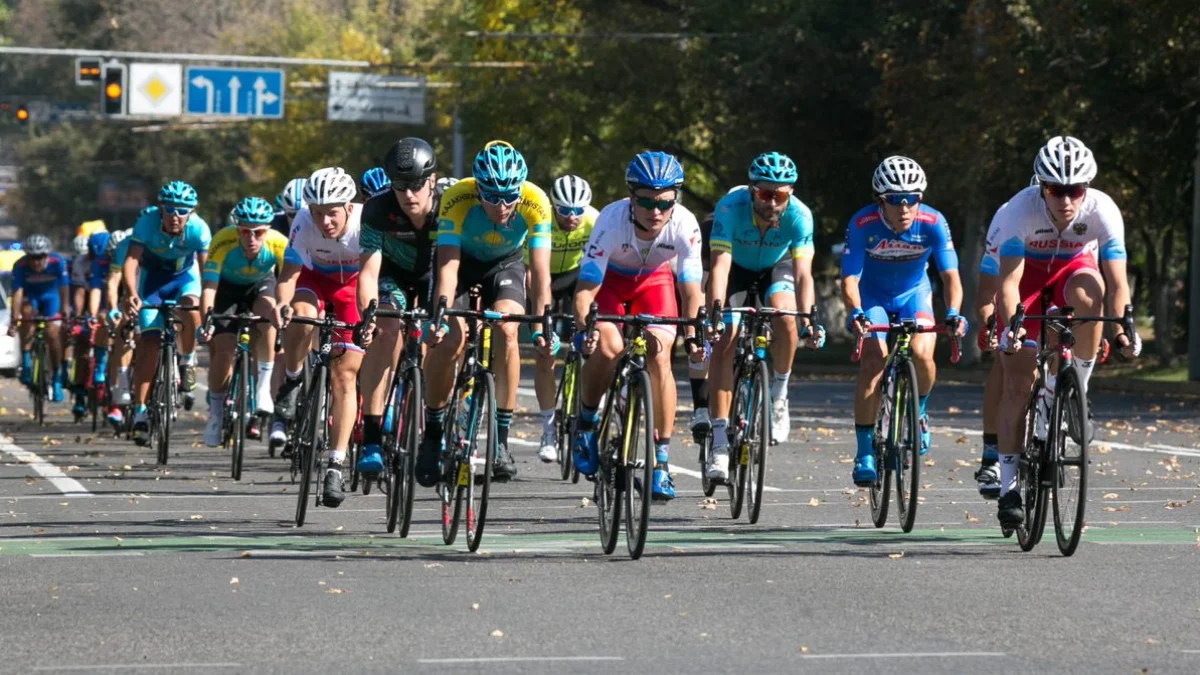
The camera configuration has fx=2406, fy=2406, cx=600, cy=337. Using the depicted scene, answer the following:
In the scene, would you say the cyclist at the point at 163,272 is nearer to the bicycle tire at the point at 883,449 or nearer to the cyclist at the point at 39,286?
the bicycle tire at the point at 883,449

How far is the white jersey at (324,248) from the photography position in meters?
13.6

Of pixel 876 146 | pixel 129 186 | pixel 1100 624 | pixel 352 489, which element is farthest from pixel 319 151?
pixel 1100 624

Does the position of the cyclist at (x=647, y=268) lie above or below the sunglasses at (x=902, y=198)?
below

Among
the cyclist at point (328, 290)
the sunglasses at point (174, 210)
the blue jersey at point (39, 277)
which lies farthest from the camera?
the blue jersey at point (39, 277)

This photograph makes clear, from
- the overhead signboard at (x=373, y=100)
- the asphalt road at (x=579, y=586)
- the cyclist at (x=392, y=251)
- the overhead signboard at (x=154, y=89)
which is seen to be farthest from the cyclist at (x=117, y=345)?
the overhead signboard at (x=373, y=100)

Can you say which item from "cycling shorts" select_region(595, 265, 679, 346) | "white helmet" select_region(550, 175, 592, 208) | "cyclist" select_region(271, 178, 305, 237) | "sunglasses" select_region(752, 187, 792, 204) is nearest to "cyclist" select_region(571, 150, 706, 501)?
"cycling shorts" select_region(595, 265, 679, 346)

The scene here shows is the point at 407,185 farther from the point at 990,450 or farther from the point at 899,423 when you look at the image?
the point at 990,450

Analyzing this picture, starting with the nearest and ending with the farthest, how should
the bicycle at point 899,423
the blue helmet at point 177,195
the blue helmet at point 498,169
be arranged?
1. the blue helmet at point 498,169
2. the bicycle at point 899,423
3. the blue helmet at point 177,195

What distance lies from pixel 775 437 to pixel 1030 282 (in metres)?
2.32

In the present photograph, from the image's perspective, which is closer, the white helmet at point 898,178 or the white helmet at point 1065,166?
the white helmet at point 1065,166

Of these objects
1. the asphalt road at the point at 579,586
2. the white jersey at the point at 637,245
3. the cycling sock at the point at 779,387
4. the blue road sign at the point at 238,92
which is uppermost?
the blue road sign at the point at 238,92

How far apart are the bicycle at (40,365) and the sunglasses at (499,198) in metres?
12.7

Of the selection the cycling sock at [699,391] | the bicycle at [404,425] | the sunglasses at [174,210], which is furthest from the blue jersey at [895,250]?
the sunglasses at [174,210]

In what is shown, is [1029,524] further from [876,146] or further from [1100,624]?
[876,146]
